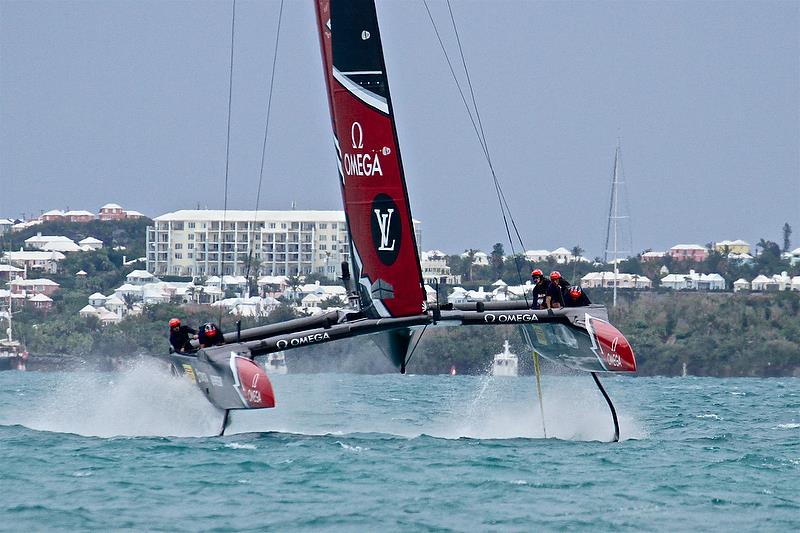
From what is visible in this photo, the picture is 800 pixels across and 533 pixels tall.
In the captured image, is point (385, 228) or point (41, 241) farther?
point (41, 241)

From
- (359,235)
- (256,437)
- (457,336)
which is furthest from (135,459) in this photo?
(457,336)

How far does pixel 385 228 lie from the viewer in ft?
51.0

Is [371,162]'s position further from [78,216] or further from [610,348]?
[78,216]

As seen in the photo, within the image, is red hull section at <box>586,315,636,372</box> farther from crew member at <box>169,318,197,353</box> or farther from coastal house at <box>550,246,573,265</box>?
coastal house at <box>550,246,573,265</box>

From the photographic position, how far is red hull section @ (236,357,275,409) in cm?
1436

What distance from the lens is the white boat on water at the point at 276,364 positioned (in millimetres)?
51938

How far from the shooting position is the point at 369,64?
15.4 metres

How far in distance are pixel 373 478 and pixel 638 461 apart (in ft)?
8.60

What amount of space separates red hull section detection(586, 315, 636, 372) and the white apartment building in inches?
2338

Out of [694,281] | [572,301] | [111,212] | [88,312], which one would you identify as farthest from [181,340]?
[111,212]

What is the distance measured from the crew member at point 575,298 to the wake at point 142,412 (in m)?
3.93

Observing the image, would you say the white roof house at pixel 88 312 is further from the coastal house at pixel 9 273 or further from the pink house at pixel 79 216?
the pink house at pixel 79 216

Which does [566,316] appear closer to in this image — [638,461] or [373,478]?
[638,461]

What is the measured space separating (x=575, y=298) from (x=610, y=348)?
3.49 ft
